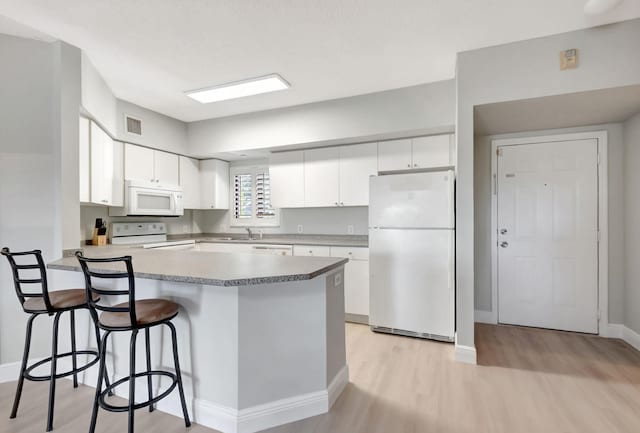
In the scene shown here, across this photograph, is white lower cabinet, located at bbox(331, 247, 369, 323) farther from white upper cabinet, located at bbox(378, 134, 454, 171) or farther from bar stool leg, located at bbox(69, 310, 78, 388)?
bar stool leg, located at bbox(69, 310, 78, 388)

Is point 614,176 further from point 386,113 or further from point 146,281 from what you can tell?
point 146,281

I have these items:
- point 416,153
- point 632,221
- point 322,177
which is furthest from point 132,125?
point 632,221

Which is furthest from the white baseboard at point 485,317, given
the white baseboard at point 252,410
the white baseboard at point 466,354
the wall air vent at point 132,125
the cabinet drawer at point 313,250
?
the wall air vent at point 132,125

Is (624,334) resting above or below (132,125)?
below

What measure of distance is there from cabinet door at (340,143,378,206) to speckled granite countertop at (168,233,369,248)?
0.49 metres

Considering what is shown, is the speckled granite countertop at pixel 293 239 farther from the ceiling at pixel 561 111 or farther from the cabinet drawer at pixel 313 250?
the ceiling at pixel 561 111

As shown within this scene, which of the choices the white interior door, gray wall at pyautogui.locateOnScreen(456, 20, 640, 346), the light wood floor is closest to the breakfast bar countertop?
the light wood floor

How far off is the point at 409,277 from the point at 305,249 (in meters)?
1.24

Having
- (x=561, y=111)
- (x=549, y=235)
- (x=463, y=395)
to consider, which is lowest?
(x=463, y=395)

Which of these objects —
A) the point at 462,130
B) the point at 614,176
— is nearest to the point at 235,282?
the point at 462,130

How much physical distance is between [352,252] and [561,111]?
2270 millimetres

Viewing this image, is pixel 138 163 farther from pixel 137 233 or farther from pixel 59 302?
pixel 59 302

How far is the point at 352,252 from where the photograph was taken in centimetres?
360

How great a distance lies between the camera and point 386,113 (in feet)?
11.3
